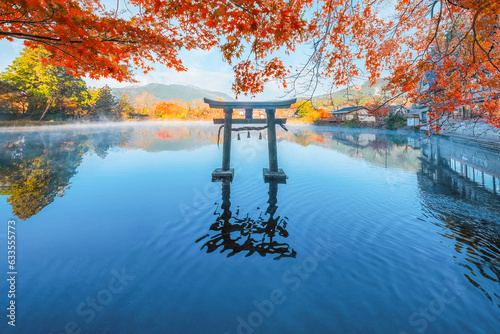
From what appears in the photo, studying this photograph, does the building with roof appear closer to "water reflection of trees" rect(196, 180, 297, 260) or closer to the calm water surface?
the calm water surface

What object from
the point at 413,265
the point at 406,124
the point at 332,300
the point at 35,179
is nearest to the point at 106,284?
the point at 332,300

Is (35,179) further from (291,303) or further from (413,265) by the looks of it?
(413,265)

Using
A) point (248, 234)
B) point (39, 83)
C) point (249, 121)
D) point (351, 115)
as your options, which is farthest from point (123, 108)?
point (248, 234)

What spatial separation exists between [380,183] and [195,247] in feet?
30.3

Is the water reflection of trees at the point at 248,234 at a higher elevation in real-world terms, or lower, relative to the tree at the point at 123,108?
lower

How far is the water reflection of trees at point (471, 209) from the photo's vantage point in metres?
4.37

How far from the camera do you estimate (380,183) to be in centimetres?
1055
